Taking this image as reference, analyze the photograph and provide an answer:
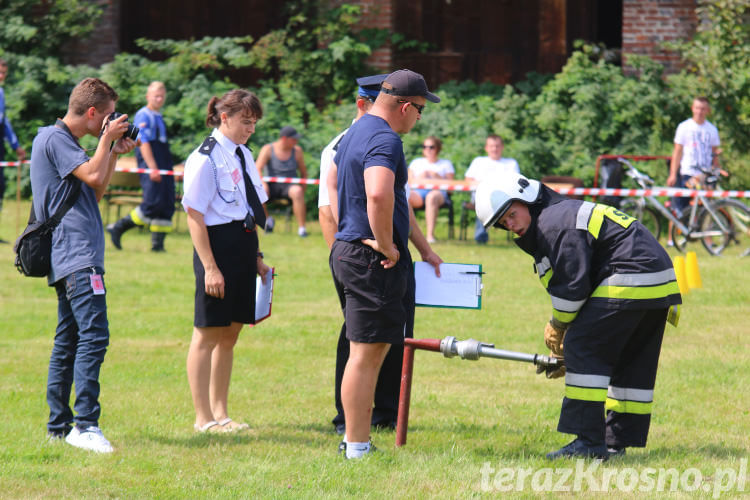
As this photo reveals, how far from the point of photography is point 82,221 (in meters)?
5.41

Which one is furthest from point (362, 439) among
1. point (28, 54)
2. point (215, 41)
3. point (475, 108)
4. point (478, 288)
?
point (28, 54)

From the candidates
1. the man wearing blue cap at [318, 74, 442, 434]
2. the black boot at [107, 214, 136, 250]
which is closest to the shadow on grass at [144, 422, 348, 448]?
the man wearing blue cap at [318, 74, 442, 434]

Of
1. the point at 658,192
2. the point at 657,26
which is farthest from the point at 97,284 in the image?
the point at 657,26

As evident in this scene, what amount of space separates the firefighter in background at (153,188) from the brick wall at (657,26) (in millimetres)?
8037

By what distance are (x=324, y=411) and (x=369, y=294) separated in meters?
1.67

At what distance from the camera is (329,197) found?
5742 mm

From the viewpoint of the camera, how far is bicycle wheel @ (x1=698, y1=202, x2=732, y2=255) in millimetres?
13234

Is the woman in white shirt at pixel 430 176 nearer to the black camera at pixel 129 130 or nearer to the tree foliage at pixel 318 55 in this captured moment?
the tree foliage at pixel 318 55

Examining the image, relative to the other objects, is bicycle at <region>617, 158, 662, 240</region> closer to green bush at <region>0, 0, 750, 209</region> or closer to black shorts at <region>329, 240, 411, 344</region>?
green bush at <region>0, 0, 750, 209</region>

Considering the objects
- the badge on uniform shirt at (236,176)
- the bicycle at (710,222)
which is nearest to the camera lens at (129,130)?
the badge on uniform shirt at (236,176)

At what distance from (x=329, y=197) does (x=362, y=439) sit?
4.31ft

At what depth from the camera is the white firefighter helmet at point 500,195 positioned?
502 centimetres

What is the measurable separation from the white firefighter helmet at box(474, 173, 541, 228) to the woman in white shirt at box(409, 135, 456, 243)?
29.4 ft

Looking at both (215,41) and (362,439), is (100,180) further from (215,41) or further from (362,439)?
(215,41)
